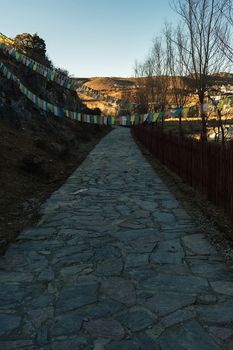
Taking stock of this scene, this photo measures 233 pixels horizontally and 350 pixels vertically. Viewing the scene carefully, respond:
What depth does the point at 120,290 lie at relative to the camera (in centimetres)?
388

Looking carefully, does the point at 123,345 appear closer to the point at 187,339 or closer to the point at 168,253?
the point at 187,339

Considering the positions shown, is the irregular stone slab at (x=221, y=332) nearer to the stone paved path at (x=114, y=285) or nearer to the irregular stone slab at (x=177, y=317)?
the stone paved path at (x=114, y=285)

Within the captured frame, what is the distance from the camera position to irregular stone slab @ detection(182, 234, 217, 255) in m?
4.98

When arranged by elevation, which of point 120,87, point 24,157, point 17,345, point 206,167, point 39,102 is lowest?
point 17,345

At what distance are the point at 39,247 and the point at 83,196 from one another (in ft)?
11.7

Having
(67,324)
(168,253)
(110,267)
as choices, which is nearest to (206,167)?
(168,253)

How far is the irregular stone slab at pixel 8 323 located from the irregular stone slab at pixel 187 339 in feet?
4.07

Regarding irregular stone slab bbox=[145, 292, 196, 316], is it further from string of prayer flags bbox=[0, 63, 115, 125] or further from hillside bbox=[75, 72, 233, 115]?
string of prayer flags bbox=[0, 63, 115, 125]

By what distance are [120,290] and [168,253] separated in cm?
127

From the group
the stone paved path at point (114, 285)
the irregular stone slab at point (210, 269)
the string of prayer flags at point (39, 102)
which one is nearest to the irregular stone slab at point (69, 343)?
the stone paved path at point (114, 285)

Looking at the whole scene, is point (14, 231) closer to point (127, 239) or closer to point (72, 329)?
point (127, 239)

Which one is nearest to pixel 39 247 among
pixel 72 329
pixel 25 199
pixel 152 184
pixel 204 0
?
pixel 72 329

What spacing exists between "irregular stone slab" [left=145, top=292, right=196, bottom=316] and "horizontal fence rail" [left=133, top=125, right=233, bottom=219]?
3.05 m

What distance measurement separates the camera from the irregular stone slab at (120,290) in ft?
12.1
